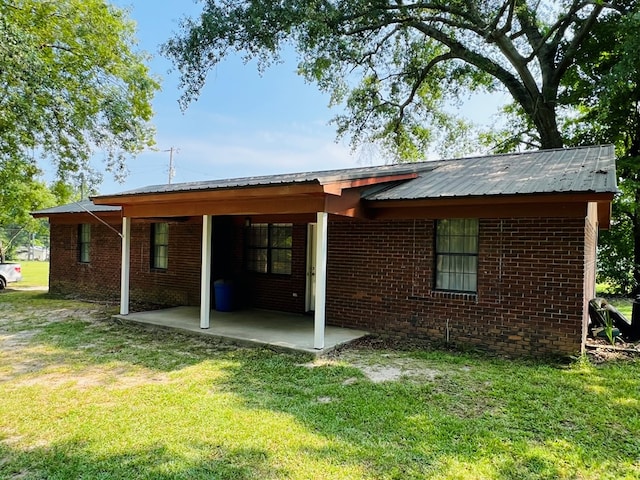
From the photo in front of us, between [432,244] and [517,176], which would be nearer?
[517,176]

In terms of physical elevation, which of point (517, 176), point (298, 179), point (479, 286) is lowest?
point (479, 286)

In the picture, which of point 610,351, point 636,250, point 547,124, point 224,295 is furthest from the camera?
point 547,124

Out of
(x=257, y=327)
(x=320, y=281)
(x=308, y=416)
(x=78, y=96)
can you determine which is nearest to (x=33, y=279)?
(x=78, y=96)

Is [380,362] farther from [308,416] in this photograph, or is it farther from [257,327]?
[257,327]

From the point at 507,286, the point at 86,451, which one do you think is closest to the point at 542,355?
the point at 507,286

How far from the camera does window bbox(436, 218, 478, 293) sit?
7.09m

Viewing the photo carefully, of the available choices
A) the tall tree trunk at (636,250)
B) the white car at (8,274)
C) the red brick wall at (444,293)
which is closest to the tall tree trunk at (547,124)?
the tall tree trunk at (636,250)

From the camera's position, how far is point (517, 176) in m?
7.16

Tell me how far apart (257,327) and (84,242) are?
908 centimetres

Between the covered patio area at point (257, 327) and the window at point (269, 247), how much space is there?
108 cm

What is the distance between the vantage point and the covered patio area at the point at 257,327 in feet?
22.9

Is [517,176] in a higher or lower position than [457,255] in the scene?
higher

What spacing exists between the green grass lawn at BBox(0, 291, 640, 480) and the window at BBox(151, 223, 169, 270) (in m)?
5.26

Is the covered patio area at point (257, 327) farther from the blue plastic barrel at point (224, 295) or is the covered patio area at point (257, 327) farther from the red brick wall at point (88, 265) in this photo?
the red brick wall at point (88, 265)
